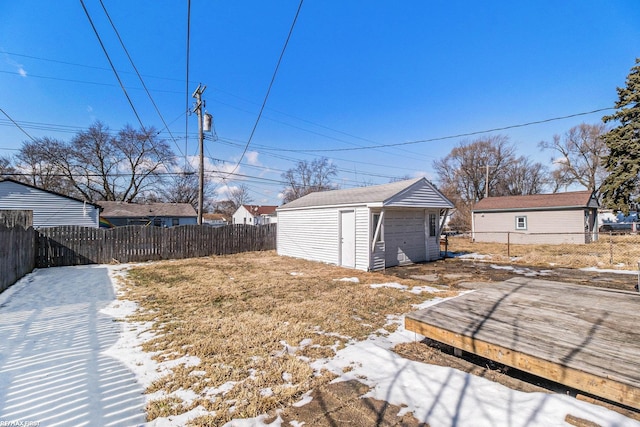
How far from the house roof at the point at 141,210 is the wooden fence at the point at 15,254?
18012 mm

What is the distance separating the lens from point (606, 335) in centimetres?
276

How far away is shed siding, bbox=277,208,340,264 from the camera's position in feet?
33.0

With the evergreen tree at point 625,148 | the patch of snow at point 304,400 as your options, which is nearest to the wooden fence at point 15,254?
the patch of snow at point 304,400

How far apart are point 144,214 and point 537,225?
1256 inches

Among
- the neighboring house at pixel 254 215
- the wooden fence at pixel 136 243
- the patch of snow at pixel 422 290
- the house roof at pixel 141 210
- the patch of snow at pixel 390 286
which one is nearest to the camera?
the patch of snow at pixel 422 290

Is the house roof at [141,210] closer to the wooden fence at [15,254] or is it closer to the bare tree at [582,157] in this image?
the wooden fence at [15,254]

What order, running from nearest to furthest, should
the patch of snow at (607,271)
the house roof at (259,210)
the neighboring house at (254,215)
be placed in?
the patch of snow at (607,271) → the neighboring house at (254,215) → the house roof at (259,210)

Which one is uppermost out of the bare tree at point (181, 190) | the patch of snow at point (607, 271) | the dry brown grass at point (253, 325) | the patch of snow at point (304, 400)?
the bare tree at point (181, 190)

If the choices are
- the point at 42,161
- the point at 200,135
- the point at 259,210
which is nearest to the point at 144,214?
the point at 42,161

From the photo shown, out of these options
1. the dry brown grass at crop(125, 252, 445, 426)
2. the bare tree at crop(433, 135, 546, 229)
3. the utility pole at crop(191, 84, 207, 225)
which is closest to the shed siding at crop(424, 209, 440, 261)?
the dry brown grass at crop(125, 252, 445, 426)

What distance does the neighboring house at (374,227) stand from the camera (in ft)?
29.4

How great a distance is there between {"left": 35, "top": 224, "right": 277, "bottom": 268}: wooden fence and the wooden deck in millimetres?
11262

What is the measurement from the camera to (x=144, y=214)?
26.0 meters

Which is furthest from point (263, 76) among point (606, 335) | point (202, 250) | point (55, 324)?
point (606, 335)
